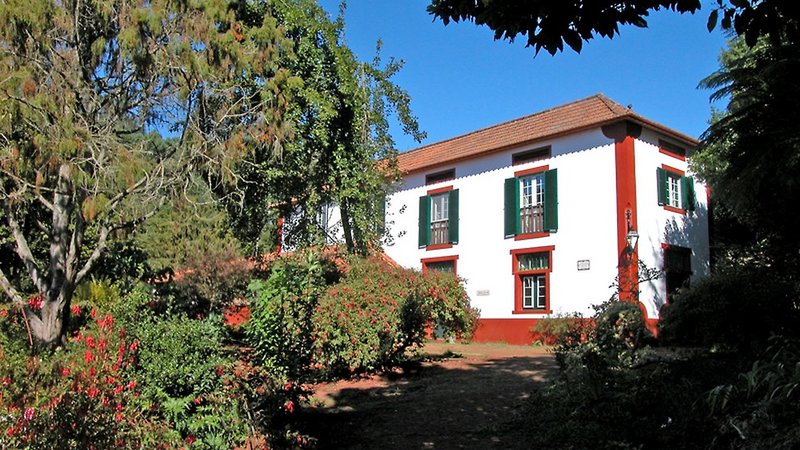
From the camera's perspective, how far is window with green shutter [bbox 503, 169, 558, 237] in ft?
57.5

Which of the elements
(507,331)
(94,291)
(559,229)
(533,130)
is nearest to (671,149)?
(533,130)

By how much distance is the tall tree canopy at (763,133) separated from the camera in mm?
7469

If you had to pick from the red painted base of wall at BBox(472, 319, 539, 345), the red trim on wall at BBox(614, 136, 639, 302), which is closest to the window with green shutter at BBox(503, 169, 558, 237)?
the red trim on wall at BBox(614, 136, 639, 302)

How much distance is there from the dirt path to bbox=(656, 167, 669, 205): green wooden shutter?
8059 mm

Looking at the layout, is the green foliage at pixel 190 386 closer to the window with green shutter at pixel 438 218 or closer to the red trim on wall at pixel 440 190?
the window with green shutter at pixel 438 218

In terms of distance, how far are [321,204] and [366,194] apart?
879 mm

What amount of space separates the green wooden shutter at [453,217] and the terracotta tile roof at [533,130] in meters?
1.11

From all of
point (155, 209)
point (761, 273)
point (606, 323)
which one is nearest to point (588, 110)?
point (761, 273)

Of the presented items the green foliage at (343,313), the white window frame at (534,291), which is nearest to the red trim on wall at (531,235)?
the white window frame at (534,291)

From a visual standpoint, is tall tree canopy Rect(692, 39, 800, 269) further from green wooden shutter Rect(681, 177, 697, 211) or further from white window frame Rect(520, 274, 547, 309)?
green wooden shutter Rect(681, 177, 697, 211)

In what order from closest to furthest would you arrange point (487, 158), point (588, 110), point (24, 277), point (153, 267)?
point (24, 277) < point (153, 267) < point (588, 110) < point (487, 158)

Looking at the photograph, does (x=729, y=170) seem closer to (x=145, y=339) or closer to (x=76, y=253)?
(x=145, y=339)

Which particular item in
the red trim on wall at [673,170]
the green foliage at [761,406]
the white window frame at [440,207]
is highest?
the red trim on wall at [673,170]

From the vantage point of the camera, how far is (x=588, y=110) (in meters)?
17.6
